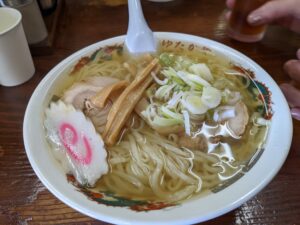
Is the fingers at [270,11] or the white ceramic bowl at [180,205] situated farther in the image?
the fingers at [270,11]

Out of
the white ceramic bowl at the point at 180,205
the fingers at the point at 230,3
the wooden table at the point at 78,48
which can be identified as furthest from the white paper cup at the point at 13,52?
the fingers at the point at 230,3

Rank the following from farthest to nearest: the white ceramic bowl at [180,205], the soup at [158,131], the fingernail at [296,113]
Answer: the fingernail at [296,113] → the soup at [158,131] → the white ceramic bowl at [180,205]

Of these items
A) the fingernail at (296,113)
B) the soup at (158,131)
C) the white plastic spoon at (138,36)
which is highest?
the white plastic spoon at (138,36)

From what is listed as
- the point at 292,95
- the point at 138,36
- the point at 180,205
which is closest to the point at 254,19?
the point at 292,95

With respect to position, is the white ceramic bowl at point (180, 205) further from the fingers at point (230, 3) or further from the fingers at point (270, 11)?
the fingers at point (230, 3)

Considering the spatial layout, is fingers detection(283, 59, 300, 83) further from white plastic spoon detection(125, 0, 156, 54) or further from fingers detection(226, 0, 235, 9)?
white plastic spoon detection(125, 0, 156, 54)

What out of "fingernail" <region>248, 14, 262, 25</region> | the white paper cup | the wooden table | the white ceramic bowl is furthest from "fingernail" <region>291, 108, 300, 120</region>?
the white paper cup

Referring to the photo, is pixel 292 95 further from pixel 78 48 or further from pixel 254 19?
pixel 78 48
